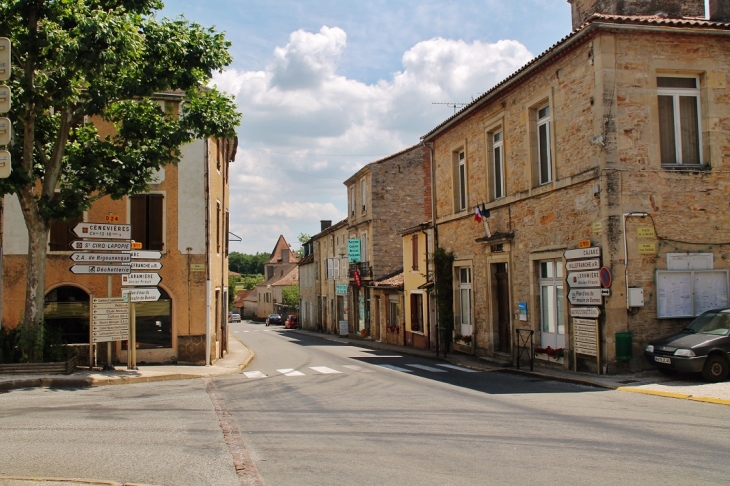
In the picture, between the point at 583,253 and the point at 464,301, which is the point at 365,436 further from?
the point at 464,301

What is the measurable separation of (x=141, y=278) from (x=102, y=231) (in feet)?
5.38

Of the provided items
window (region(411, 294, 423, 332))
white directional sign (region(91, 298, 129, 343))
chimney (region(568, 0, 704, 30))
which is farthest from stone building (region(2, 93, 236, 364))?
chimney (region(568, 0, 704, 30))

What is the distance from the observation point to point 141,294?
16906 millimetres

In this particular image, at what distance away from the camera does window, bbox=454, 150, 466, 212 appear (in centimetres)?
2384

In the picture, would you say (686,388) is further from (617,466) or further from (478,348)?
(478,348)

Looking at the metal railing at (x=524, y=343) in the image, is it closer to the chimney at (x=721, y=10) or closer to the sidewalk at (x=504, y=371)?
the sidewalk at (x=504, y=371)

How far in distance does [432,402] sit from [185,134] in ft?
29.3

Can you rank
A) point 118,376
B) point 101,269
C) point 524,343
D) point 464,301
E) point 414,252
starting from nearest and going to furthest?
point 118,376 < point 101,269 < point 524,343 < point 464,301 < point 414,252

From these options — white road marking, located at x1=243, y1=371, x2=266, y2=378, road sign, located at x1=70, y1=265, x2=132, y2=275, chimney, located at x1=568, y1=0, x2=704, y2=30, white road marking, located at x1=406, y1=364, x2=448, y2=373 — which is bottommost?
white road marking, located at x1=406, y1=364, x2=448, y2=373

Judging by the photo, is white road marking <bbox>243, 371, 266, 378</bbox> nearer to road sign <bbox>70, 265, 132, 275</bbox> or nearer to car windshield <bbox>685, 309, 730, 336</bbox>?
road sign <bbox>70, 265, 132, 275</bbox>

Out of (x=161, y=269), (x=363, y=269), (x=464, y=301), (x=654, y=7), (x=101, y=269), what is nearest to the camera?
(x=101, y=269)

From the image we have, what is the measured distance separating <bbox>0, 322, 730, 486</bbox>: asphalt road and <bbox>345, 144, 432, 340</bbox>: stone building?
25.2 metres

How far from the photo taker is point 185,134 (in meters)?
16.0

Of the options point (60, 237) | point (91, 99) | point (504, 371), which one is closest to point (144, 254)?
point (60, 237)
